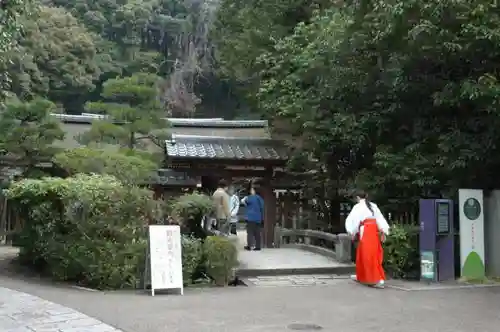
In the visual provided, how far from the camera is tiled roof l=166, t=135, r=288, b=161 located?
18.2 meters

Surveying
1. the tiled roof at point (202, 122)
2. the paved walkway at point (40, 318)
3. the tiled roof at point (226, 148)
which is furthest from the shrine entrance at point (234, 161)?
the paved walkway at point (40, 318)

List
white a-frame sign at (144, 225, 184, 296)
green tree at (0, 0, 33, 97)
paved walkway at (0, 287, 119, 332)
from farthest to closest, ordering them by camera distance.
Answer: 1. green tree at (0, 0, 33, 97)
2. white a-frame sign at (144, 225, 184, 296)
3. paved walkway at (0, 287, 119, 332)

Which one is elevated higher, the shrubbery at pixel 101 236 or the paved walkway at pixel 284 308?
the shrubbery at pixel 101 236

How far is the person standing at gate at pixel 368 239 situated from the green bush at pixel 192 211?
9.47ft

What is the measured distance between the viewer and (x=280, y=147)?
1925 centimetres

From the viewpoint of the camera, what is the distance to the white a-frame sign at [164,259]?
9.73 metres

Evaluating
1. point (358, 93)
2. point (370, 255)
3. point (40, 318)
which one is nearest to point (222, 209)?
point (370, 255)

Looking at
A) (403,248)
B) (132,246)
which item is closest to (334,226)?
(403,248)

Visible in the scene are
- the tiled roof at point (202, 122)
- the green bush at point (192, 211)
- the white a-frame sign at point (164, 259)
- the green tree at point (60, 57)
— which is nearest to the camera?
the white a-frame sign at point (164, 259)

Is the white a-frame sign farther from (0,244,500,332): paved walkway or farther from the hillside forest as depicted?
the hillside forest

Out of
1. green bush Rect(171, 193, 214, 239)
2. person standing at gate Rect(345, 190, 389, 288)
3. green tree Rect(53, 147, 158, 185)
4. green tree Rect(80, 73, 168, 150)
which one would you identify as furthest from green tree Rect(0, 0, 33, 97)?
person standing at gate Rect(345, 190, 389, 288)

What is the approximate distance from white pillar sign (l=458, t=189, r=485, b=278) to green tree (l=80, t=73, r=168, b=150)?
878 centimetres

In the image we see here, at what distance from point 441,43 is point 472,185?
10.8ft

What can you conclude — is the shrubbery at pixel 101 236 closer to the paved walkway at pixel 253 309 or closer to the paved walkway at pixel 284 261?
the paved walkway at pixel 253 309
